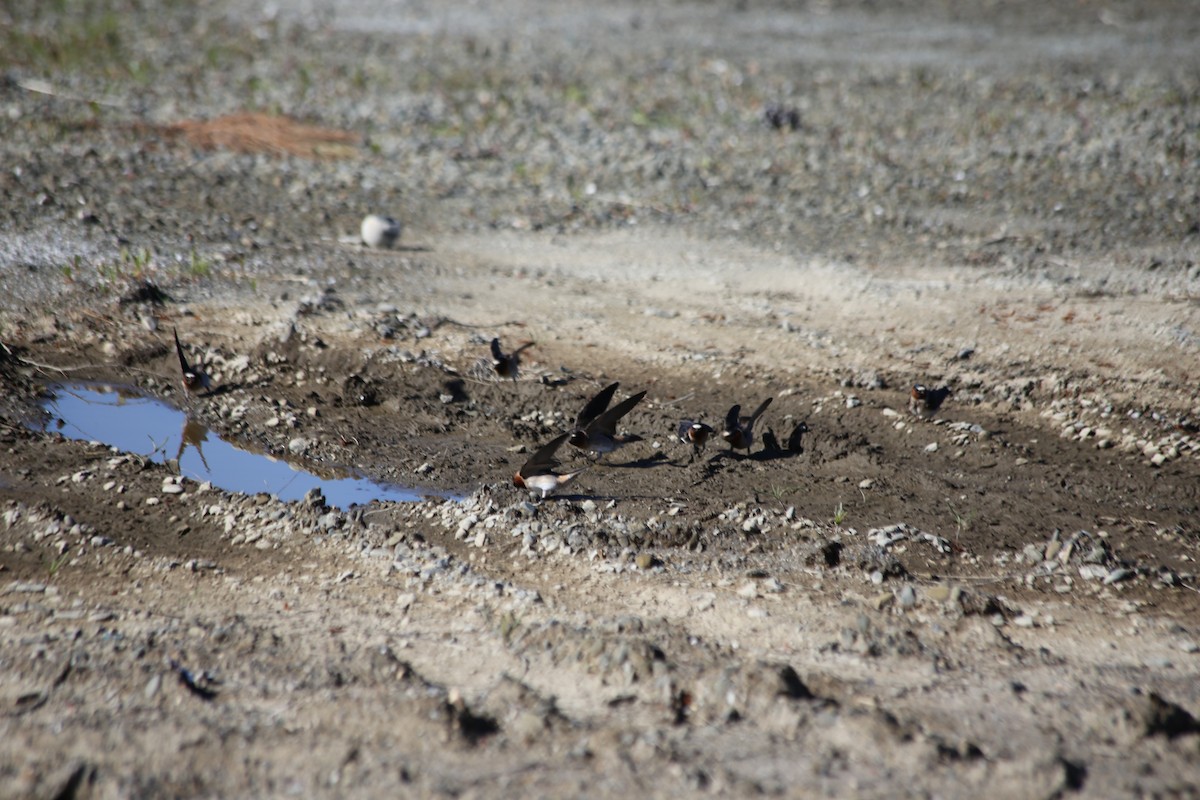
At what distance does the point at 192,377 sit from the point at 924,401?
4.07 m

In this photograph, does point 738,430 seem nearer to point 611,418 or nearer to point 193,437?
point 611,418

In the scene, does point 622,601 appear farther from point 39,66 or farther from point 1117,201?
point 39,66

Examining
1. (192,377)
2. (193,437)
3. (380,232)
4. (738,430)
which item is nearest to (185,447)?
(193,437)

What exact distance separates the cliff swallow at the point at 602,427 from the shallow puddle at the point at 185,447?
79cm

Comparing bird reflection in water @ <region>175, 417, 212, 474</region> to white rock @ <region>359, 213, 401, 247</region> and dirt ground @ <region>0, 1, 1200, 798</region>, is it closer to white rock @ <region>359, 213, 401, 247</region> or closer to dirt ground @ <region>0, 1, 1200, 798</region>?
dirt ground @ <region>0, 1, 1200, 798</region>

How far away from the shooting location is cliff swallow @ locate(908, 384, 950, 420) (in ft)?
17.1

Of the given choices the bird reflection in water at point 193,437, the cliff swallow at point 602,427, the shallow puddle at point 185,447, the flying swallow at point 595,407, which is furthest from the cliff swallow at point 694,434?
the bird reflection in water at point 193,437

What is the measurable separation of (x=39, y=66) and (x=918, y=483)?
1150 cm

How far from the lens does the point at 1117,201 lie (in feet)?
26.8

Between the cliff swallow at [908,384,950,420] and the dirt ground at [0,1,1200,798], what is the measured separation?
0.41 feet

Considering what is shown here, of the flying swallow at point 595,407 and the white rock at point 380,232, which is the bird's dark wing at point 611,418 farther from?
the white rock at point 380,232

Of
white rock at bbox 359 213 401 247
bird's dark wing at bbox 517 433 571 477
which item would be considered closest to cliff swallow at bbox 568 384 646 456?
bird's dark wing at bbox 517 433 571 477

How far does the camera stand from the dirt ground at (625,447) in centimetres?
281

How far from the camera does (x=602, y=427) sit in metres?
4.85
